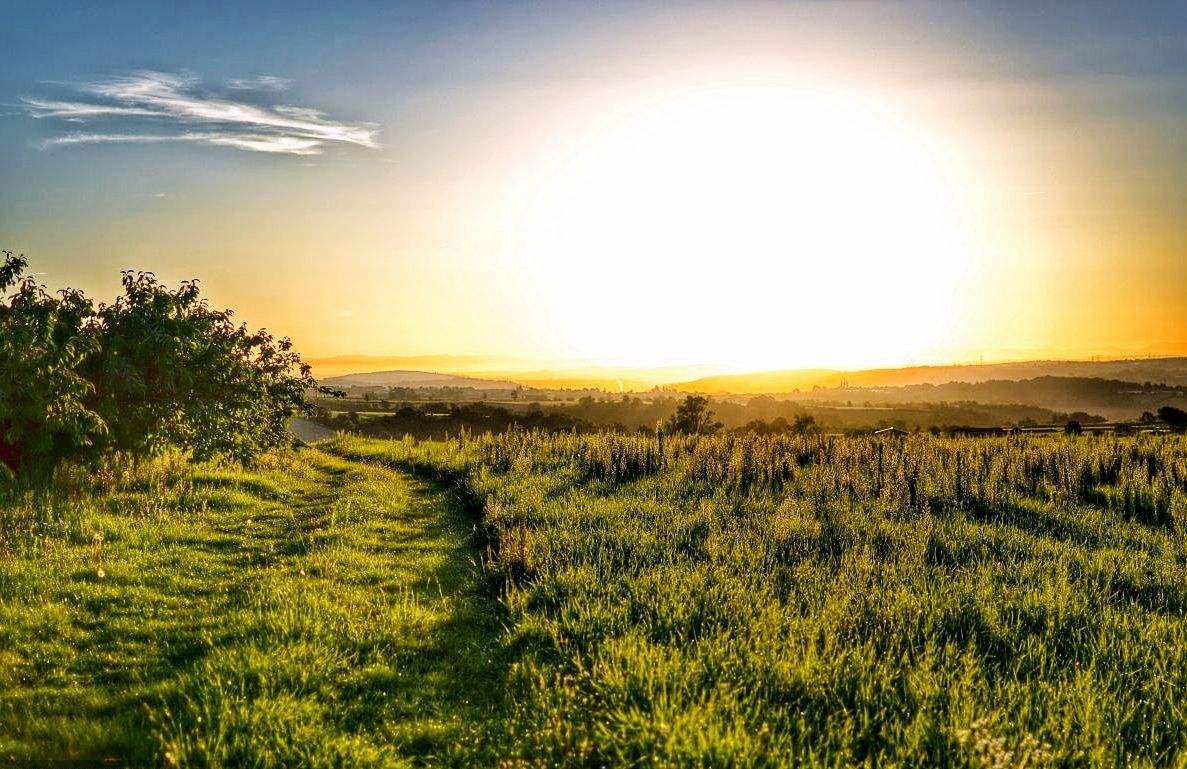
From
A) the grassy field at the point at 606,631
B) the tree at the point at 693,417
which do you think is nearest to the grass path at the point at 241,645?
the grassy field at the point at 606,631

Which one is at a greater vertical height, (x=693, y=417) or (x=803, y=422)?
(x=693, y=417)

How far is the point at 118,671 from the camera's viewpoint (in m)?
6.67

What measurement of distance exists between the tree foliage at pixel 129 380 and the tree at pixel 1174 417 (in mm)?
38732

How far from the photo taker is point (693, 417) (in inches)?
1457

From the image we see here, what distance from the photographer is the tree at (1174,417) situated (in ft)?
116

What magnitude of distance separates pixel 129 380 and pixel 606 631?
13.5m

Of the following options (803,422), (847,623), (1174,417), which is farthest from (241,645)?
(1174,417)

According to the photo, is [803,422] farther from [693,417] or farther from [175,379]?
[175,379]

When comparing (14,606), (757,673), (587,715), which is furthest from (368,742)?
(14,606)

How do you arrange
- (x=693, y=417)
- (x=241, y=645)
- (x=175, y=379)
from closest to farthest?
(x=241, y=645)
(x=175, y=379)
(x=693, y=417)

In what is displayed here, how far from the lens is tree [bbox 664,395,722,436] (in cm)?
3362

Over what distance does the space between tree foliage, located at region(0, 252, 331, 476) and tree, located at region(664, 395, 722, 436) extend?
703 inches

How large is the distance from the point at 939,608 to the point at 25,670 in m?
8.94

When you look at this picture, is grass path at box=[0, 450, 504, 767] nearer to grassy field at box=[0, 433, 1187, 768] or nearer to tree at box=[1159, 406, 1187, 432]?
grassy field at box=[0, 433, 1187, 768]
